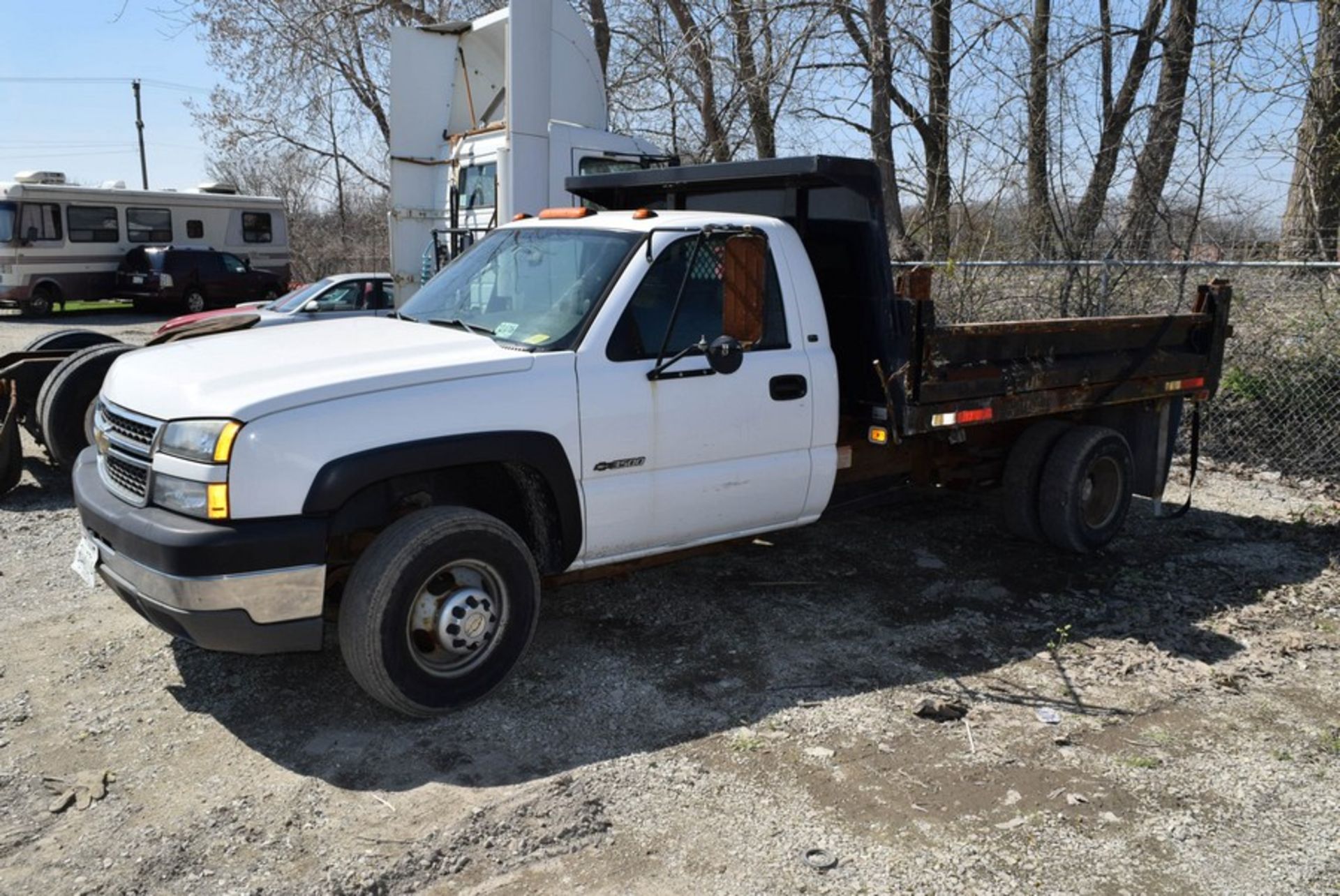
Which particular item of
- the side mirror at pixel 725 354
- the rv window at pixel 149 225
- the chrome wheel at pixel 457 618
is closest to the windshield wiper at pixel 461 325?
the side mirror at pixel 725 354

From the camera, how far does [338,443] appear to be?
3.89 m

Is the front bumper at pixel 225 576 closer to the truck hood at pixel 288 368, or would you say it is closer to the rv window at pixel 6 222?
the truck hood at pixel 288 368

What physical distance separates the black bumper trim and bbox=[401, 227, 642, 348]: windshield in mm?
1276

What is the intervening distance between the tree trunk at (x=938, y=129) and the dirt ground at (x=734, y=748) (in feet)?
22.5

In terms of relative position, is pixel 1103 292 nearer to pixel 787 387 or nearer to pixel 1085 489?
pixel 1085 489

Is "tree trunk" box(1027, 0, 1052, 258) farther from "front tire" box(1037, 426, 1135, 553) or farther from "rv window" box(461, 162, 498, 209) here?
"rv window" box(461, 162, 498, 209)

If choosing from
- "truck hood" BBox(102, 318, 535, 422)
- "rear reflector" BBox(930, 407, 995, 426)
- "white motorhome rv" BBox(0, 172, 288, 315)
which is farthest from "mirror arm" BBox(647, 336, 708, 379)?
"white motorhome rv" BBox(0, 172, 288, 315)

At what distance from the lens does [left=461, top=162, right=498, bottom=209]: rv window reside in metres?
11.6

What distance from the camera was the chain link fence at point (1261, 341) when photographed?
29.1ft

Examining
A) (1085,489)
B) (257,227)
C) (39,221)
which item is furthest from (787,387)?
(257,227)

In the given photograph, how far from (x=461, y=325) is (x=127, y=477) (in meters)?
1.55

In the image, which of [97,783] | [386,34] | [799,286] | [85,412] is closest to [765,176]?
[799,286]

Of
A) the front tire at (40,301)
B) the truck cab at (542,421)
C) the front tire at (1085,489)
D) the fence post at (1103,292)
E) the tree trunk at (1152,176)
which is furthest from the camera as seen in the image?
the front tire at (40,301)

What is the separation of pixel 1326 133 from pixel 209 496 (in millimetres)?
10620
